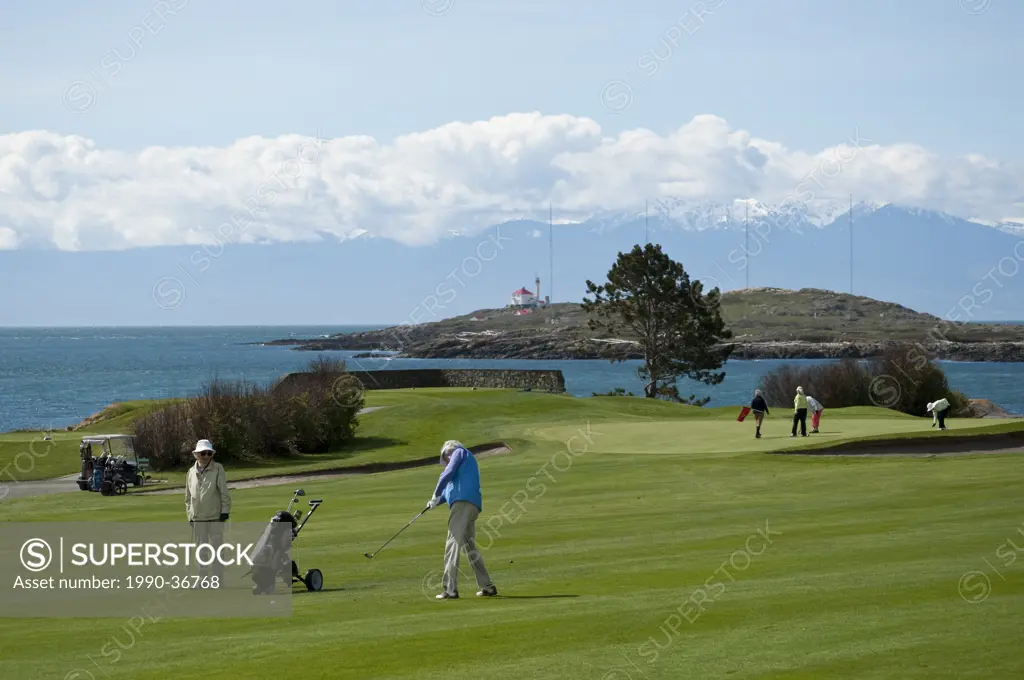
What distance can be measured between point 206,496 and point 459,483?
360cm

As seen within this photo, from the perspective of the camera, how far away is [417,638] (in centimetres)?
1300

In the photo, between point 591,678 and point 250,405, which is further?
point 250,405

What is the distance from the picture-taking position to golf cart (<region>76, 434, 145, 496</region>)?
3572 centimetres

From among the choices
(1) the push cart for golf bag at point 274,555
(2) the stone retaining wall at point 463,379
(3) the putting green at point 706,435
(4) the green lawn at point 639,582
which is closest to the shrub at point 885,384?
(2) the stone retaining wall at point 463,379

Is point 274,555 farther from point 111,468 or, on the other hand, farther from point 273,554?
point 111,468

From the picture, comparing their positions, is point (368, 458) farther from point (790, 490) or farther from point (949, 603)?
point (949, 603)

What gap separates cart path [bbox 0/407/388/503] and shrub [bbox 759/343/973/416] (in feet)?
151

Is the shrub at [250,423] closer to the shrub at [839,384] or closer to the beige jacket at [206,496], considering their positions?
the beige jacket at [206,496]

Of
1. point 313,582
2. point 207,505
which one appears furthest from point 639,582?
point 207,505

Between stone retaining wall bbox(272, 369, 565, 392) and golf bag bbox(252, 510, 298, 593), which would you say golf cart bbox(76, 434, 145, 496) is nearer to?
golf bag bbox(252, 510, 298, 593)

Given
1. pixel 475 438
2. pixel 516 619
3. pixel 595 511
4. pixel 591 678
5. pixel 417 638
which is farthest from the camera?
pixel 475 438

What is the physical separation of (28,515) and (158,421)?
16221 millimetres

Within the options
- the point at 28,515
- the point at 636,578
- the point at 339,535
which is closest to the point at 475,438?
the point at 28,515

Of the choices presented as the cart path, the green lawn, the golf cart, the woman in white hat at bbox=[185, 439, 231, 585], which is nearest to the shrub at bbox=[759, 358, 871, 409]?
the green lawn
